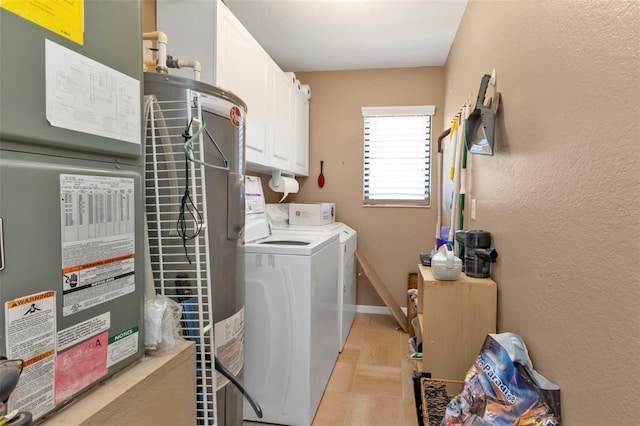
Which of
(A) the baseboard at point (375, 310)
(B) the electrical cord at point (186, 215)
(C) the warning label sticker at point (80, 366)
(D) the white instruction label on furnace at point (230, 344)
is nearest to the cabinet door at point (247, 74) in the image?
(B) the electrical cord at point (186, 215)

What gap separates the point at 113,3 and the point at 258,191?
6.74ft

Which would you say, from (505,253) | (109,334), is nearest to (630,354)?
(505,253)

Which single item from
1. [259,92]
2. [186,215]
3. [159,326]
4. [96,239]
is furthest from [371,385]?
[96,239]

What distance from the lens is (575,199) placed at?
3.36 ft

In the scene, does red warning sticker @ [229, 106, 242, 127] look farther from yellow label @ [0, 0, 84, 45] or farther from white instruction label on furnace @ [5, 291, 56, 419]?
white instruction label on furnace @ [5, 291, 56, 419]

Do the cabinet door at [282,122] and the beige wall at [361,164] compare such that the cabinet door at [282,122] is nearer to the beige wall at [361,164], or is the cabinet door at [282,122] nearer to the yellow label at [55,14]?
the beige wall at [361,164]

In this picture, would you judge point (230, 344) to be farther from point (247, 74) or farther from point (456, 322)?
point (247, 74)

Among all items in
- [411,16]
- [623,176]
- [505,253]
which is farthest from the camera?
[411,16]

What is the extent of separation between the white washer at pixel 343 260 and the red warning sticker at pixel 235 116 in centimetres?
164

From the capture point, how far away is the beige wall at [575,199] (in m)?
0.81

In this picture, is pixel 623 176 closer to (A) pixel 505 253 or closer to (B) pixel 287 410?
(A) pixel 505 253

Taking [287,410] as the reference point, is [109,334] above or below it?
above

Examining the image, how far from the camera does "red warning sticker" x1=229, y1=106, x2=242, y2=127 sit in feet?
4.44

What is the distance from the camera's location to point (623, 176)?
2.70 feet
